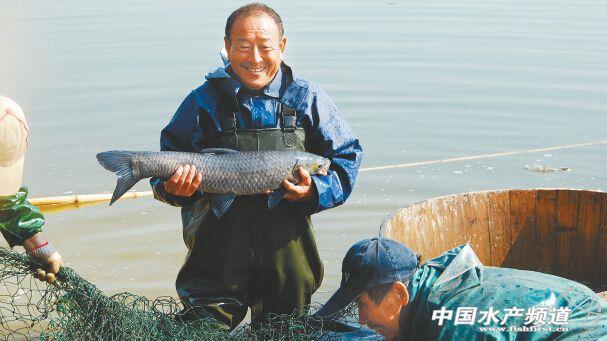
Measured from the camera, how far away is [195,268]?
4.73 m

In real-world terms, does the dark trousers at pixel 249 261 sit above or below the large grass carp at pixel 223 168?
below

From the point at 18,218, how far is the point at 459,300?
6.98 ft

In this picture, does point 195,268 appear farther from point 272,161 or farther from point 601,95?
point 601,95

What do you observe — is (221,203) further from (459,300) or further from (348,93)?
(348,93)

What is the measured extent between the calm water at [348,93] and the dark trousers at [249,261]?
202 centimetres

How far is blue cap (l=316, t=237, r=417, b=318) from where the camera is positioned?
12.7 feet

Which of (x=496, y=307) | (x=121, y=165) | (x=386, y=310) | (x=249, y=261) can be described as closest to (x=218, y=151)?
(x=121, y=165)

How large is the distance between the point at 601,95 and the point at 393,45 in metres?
4.33

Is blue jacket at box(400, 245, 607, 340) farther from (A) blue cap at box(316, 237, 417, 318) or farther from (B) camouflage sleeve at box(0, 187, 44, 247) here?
(B) camouflage sleeve at box(0, 187, 44, 247)

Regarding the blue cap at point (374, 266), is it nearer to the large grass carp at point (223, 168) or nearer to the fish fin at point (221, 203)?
the large grass carp at point (223, 168)

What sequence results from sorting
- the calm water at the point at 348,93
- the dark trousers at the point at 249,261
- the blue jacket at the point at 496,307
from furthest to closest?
the calm water at the point at 348,93
the dark trousers at the point at 249,261
the blue jacket at the point at 496,307

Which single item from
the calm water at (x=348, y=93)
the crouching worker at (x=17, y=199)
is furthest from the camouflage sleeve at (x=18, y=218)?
the calm water at (x=348, y=93)

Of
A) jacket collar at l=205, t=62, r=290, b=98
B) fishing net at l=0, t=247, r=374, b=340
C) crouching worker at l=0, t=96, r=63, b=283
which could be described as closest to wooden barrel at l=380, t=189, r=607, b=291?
fishing net at l=0, t=247, r=374, b=340

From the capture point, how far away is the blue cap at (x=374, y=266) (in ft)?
12.7
